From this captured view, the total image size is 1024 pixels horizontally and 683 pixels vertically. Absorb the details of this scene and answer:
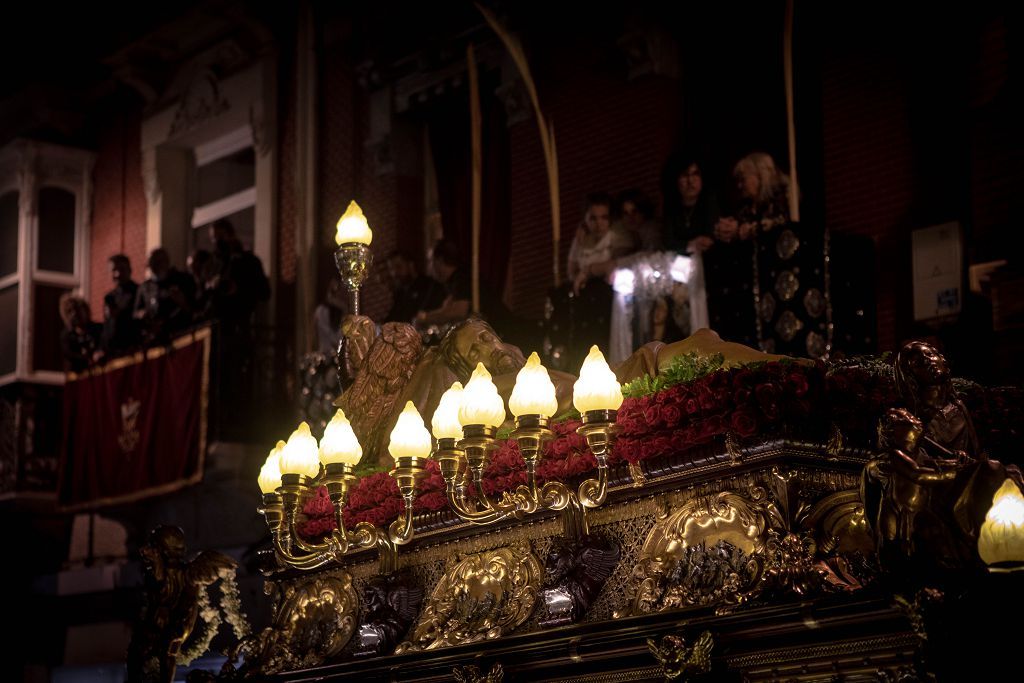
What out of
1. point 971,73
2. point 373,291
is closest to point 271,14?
point 373,291

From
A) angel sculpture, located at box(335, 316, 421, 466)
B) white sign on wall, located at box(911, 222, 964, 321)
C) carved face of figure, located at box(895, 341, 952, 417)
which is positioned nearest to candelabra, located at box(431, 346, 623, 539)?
carved face of figure, located at box(895, 341, 952, 417)

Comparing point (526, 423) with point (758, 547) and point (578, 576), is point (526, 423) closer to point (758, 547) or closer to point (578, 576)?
point (758, 547)

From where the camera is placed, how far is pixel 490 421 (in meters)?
5.48

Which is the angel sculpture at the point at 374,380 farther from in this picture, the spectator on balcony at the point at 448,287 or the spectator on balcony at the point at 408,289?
the spectator on balcony at the point at 408,289

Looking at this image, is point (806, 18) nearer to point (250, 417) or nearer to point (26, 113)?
point (250, 417)

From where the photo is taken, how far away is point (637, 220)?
1170cm

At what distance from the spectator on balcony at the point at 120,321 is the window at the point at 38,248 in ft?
6.14

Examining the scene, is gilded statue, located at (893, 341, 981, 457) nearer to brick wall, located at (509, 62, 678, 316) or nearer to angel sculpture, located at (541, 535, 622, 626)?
angel sculpture, located at (541, 535, 622, 626)

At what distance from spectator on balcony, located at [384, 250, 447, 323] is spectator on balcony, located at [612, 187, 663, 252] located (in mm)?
1983

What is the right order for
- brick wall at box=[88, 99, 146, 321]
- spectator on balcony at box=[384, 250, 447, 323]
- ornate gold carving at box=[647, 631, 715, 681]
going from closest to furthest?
ornate gold carving at box=[647, 631, 715, 681], spectator on balcony at box=[384, 250, 447, 323], brick wall at box=[88, 99, 146, 321]

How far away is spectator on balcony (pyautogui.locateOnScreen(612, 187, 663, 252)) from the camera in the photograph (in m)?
11.6

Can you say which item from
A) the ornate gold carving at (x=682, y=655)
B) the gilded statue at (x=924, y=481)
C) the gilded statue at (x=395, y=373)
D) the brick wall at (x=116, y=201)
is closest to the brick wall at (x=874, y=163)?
the gilded statue at (x=395, y=373)

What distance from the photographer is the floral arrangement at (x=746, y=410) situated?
5.68 metres

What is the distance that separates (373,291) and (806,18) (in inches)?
212
